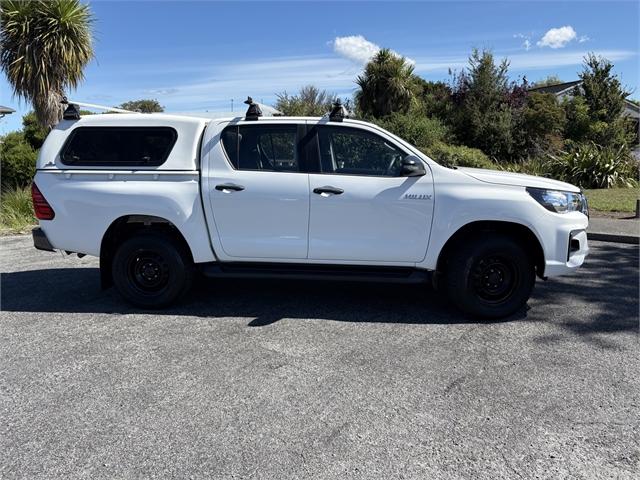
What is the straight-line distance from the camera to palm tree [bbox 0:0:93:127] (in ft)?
41.6

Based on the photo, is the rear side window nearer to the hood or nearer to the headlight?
the hood

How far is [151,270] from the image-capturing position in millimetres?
5605

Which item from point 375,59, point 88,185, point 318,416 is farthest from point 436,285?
point 375,59

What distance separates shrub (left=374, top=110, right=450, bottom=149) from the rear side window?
14.8 m

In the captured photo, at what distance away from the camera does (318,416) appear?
3.48 m

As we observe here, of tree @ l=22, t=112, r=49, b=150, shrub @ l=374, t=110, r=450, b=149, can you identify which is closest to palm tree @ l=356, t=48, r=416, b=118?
shrub @ l=374, t=110, r=450, b=149

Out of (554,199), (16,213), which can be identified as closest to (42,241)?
(554,199)

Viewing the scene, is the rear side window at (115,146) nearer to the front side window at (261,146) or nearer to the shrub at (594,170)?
the front side window at (261,146)

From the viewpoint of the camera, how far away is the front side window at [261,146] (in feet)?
17.7

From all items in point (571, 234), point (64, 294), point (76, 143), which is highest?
point (76, 143)

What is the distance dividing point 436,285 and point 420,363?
130 centimetres

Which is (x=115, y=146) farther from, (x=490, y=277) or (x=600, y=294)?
(x=600, y=294)

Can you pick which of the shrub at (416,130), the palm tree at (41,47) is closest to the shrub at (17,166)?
the palm tree at (41,47)

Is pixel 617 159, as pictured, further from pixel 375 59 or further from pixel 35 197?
pixel 35 197
